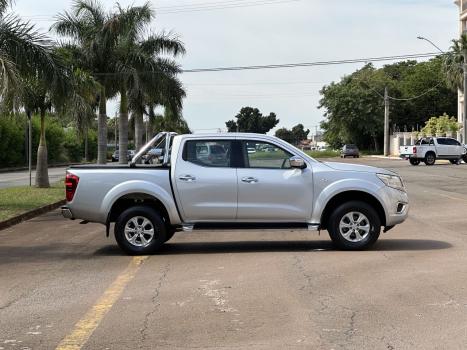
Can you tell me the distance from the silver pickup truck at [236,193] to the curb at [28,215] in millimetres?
4605

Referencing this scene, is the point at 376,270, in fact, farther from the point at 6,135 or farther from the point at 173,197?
the point at 6,135

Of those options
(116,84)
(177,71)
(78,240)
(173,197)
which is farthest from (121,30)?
(173,197)

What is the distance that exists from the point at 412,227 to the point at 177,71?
26326 millimetres

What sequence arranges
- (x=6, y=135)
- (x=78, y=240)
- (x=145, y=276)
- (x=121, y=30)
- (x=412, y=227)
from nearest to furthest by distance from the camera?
(x=145, y=276), (x=78, y=240), (x=412, y=227), (x=121, y=30), (x=6, y=135)

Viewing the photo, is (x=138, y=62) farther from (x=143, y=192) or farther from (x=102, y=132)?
(x=143, y=192)

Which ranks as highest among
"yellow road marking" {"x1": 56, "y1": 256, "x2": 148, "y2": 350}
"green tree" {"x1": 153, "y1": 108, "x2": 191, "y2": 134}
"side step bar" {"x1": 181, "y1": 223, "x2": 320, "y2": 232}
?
"green tree" {"x1": 153, "y1": 108, "x2": 191, "y2": 134}

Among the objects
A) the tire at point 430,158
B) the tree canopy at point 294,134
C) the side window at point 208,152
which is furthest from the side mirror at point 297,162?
the tree canopy at point 294,134

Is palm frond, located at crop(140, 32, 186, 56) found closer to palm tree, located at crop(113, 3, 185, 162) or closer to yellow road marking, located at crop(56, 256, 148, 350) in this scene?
palm tree, located at crop(113, 3, 185, 162)

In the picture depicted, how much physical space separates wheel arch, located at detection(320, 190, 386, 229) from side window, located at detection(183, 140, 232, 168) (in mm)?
1732

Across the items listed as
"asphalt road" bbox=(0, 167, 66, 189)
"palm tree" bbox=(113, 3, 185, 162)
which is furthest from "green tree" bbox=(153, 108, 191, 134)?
"asphalt road" bbox=(0, 167, 66, 189)

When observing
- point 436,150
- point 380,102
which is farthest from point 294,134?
point 436,150

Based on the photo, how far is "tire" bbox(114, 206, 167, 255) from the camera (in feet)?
32.2

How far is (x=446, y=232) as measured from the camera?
1194 cm

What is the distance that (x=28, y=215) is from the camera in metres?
15.6
